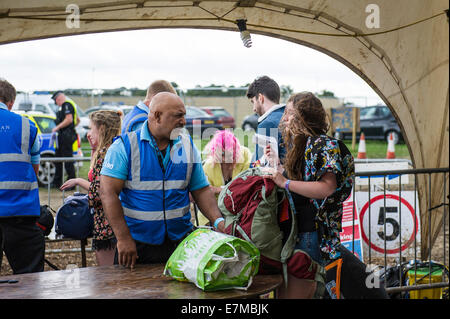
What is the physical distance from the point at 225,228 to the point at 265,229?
0.81ft

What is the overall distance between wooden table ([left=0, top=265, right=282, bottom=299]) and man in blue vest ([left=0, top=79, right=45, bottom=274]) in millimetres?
1421

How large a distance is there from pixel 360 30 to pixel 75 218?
10.2ft

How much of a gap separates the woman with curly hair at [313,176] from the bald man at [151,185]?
51 cm

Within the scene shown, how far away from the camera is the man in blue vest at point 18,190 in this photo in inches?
164

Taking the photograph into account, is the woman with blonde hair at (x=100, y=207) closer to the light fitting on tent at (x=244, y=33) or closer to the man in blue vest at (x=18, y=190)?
Result: the man in blue vest at (x=18, y=190)

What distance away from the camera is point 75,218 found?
4.59 meters

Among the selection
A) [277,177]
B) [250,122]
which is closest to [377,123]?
[250,122]

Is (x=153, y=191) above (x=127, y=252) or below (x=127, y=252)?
above

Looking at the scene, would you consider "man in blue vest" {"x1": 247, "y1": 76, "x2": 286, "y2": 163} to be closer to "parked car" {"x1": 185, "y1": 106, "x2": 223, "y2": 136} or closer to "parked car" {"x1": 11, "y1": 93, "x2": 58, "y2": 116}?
"parked car" {"x1": 11, "y1": 93, "x2": 58, "y2": 116}

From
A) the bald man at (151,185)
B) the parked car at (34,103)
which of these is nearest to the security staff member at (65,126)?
the parked car at (34,103)

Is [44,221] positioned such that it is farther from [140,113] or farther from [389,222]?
[389,222]

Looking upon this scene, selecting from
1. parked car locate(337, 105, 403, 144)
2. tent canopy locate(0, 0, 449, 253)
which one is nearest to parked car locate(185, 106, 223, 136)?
parked car locate(337, 105, 403, 144)

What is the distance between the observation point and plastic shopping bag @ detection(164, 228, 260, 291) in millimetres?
2623
